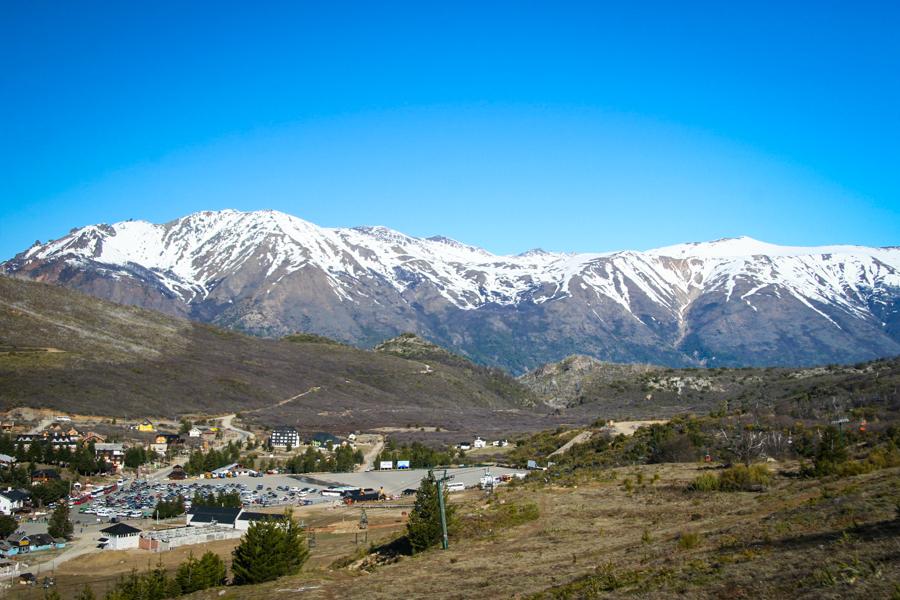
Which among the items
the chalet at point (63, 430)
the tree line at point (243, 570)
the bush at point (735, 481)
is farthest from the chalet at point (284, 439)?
the bush at point (735, 481)

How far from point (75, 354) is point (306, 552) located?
11427cm

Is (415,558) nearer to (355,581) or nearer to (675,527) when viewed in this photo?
(355,581)

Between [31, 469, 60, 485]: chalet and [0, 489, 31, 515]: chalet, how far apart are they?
21.8 feet

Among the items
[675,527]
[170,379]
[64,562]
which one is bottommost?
[64,562]

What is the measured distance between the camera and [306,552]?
3141cm

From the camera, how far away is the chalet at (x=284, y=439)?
104 meters

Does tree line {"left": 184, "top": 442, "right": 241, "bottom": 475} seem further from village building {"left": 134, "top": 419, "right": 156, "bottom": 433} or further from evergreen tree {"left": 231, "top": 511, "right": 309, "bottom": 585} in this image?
evergreen tree {"left": 231, "top": 511, "right": 309, "bottom": 585}

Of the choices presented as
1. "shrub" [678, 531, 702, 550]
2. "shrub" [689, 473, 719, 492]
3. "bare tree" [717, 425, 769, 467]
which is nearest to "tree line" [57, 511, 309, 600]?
"shrub" [678, 531, 702, 550]

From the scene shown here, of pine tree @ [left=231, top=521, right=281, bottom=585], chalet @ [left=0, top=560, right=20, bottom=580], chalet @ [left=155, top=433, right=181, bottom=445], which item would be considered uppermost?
chalet @ [left=155, top=433, right=181, bottom=445]

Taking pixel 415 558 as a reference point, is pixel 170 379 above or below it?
above

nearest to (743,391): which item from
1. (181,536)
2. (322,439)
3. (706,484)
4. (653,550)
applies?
(322,439)

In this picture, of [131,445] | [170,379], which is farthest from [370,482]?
[170,379]

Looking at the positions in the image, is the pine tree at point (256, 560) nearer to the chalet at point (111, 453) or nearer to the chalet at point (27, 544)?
the chalet at point (27, 544)

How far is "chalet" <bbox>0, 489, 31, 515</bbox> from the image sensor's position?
2379 inches
